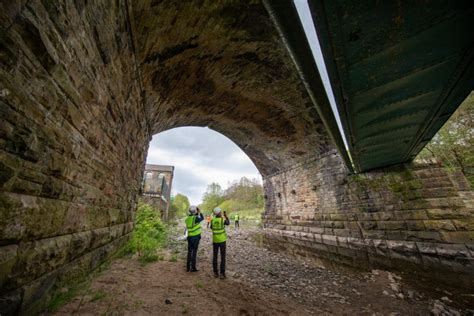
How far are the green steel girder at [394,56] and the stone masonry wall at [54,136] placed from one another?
191 centimetres

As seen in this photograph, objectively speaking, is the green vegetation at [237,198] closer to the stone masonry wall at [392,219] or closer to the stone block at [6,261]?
the stone masonry wall at [392,219]

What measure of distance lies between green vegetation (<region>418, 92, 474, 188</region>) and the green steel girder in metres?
2.83

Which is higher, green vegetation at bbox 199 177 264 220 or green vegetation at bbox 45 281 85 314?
green vegetation at bbox 199 177 264 220

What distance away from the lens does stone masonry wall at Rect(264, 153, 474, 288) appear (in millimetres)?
5355

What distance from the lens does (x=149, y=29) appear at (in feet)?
11.0

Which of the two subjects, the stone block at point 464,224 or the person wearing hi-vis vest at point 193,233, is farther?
the stone block at point 464,224

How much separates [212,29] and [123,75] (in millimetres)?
2039

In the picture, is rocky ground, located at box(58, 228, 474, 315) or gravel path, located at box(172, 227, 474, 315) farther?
gravel path, located at box(172, 227, 474, 315)

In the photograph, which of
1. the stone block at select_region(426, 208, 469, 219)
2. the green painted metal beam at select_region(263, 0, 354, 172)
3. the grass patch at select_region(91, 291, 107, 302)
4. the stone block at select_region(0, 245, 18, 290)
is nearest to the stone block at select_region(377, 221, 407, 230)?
the stone block at select_region(426, 208, 469, 219)

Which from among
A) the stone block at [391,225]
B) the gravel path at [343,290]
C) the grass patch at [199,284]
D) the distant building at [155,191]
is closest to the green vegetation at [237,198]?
the distant building at [155,191]

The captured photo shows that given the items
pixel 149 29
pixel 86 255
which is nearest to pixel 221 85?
pixel 149 29

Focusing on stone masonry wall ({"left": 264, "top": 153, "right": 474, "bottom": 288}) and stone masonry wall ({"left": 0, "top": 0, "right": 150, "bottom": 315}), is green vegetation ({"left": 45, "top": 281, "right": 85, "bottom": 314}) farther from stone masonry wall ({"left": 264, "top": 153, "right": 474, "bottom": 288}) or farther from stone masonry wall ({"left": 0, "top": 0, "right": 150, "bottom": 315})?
stone masonry wall ({"left": 264, "top": 153, "right": 474, "bottom": 288})

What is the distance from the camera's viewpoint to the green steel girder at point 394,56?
1.98 meters

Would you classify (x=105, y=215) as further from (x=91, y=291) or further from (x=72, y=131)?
(x=72, y=131)
